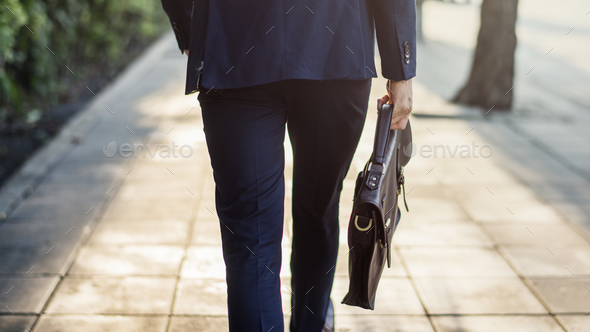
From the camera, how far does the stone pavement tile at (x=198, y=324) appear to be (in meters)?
2.11

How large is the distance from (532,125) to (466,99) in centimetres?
86

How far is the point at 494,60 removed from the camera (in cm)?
586

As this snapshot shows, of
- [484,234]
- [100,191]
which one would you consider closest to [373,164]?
[484,234]

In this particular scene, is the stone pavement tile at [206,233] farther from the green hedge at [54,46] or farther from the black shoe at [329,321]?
the green hedge at [54,46]

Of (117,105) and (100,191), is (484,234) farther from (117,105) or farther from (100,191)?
(117,105)

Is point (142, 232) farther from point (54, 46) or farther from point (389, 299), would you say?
point (54, 46)

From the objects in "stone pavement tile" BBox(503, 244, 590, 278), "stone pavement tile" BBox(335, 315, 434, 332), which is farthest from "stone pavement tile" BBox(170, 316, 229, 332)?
"stone pavement tile" BBox(503, 244, 590, 278)

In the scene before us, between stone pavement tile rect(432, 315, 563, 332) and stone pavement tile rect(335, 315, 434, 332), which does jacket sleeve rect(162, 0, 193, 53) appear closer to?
stone pavement tile rect(335, 315, 434, 332)

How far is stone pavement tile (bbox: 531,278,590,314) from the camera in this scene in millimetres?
2305

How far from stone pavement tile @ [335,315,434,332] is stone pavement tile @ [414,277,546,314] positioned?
0.35ft

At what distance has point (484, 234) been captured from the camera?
2.98 meters

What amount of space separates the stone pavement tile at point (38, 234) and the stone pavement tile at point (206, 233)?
62 centimetres
